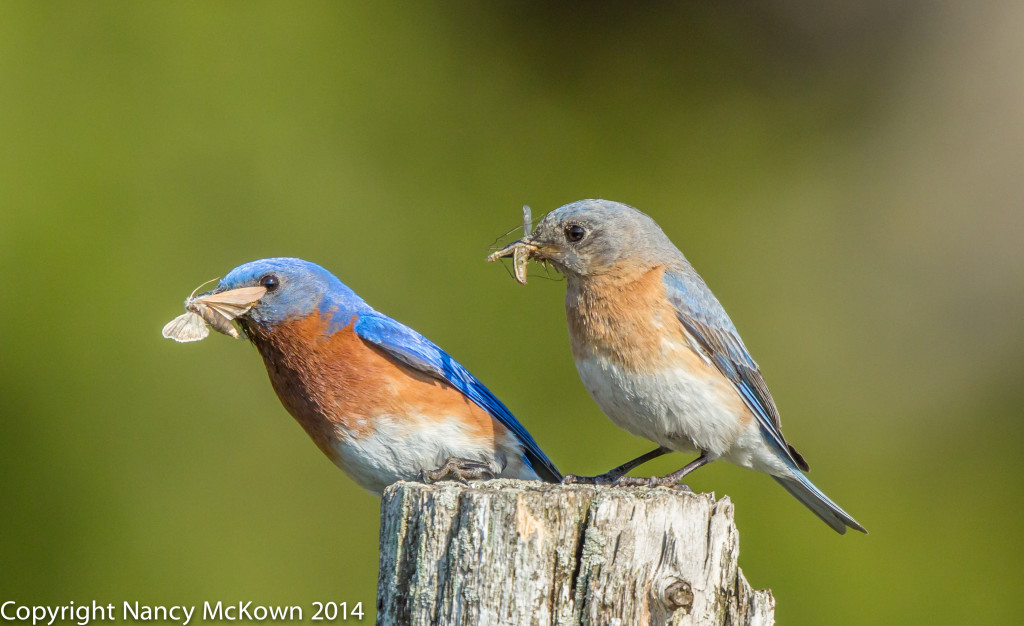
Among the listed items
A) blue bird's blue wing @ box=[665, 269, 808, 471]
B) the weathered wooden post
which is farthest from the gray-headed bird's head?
the weathered wooden post

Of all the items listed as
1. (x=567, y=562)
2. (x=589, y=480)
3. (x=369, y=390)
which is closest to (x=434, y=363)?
(x=369, y=390)

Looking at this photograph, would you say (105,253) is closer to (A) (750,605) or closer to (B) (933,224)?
(A) (750,605)

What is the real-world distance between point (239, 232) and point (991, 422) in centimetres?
516

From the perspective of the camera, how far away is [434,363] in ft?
15.0

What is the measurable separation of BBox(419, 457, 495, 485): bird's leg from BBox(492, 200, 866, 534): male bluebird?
1.59 feet

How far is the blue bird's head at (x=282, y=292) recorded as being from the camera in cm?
462

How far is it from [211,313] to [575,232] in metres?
1.52

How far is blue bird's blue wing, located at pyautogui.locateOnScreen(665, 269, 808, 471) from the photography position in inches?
171

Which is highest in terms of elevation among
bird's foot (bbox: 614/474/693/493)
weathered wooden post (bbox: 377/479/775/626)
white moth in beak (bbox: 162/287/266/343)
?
white moth in beak (bbox: 162/287/266/343)

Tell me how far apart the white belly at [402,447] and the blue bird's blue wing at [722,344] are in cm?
99

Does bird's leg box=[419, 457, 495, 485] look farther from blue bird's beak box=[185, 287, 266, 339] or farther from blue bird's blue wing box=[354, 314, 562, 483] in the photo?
blue bird's beak box=[185, 287, 266, 339]

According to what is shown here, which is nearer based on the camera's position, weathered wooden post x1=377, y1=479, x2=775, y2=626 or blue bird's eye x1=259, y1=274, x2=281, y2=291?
weathered wooden post x1=377, y1=479, x2=775, y2=626

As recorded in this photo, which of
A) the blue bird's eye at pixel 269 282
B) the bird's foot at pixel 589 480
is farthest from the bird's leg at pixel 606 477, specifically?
the blue bird's eye at pixel 269 282

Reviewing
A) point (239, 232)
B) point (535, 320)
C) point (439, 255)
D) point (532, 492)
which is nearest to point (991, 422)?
point (535, 320)
